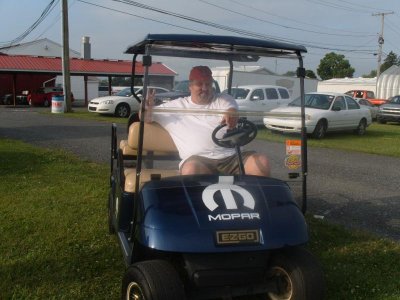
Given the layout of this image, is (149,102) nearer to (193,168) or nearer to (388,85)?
(193,168)

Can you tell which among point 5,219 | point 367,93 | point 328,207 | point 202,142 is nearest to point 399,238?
point 328,207

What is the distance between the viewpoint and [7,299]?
3449 millimetres

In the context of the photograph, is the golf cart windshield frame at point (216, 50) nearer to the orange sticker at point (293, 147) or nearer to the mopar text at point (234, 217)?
the orange sticker at point (293, 147)

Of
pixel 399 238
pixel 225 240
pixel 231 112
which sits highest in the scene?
pixel 231 112

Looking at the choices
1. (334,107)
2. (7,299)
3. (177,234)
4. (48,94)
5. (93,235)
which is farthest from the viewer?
(48,94)

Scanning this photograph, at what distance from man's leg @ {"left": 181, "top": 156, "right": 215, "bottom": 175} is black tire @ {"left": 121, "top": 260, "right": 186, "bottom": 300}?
0.83 meters

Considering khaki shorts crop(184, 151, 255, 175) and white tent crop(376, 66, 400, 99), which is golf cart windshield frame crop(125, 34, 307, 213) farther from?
white tent crop(376, 66, 400, 99)

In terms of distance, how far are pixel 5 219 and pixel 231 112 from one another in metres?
2.86

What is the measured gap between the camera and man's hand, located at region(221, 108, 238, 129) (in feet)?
12.4

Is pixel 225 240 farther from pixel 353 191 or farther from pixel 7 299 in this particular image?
pixel 353 191

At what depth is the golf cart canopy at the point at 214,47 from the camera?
11.2 feet

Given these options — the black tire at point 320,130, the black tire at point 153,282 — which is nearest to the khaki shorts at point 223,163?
the black tire at point 153,282

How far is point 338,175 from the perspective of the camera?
833 cm

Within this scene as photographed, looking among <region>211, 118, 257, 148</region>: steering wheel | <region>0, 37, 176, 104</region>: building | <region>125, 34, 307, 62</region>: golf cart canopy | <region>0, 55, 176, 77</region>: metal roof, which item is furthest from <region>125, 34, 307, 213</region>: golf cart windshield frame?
<region>0, 55, 176, 77</region>: metal roof
